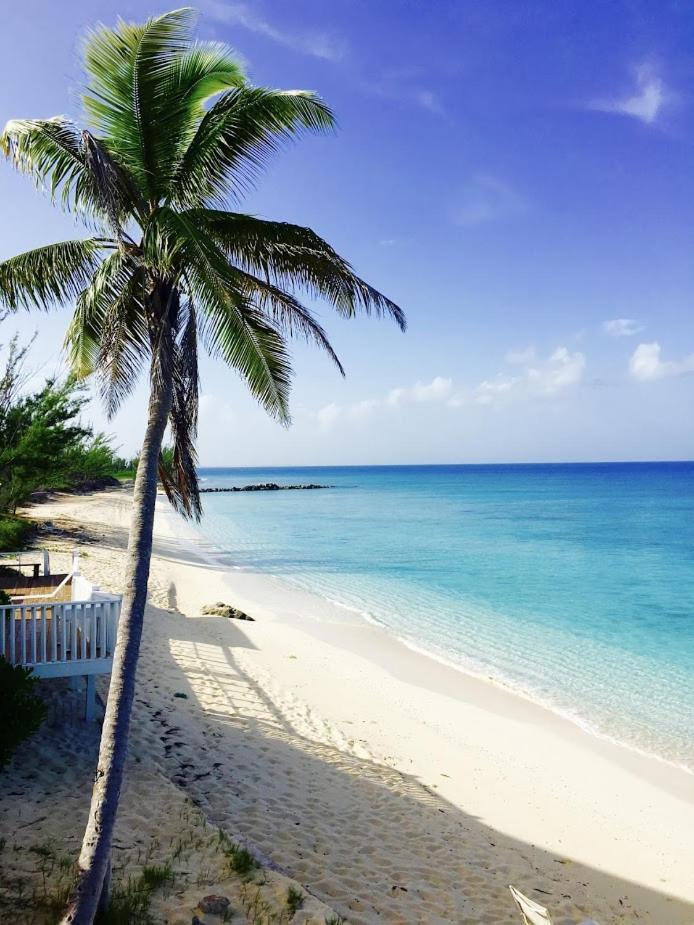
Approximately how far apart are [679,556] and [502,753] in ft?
95.5

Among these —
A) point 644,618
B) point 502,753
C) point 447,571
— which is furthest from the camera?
point 447,571

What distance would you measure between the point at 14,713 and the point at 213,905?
2.70 meters

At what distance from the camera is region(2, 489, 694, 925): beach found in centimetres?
617

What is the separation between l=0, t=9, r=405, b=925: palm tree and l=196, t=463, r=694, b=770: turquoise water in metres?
9.87

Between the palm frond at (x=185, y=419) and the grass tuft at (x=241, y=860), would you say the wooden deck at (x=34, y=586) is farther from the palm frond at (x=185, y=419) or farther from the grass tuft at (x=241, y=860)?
the grass tuft at (x=241, y=860)

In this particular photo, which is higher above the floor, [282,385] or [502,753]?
[282,385]

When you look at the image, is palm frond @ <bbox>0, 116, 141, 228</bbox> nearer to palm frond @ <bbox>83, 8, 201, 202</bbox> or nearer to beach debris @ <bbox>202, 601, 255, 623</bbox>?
palm frond @ <bbox>83, 8, 201, 202</bbox>

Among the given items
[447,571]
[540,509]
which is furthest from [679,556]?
[540,509]

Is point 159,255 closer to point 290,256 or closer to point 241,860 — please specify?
point 290,256

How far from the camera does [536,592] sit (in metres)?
24.4

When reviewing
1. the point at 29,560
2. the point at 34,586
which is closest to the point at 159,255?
the point at 34,586

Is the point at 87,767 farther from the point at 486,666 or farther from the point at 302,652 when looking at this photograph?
the point at 486,666

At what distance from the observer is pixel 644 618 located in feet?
68.0

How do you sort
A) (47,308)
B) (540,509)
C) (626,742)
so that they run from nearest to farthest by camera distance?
(47,308) < (626,742) < (540,509)
